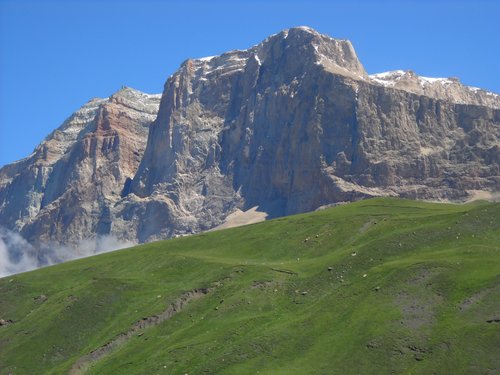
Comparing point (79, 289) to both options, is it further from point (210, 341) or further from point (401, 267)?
point (401, 267)

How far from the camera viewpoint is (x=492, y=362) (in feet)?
257

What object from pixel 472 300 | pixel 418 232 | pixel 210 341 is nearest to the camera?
pixel 472 300

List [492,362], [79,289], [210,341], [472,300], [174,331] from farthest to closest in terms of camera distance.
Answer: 1. [79,289]
2. [174,331]
3. [210,341]
4. [472,300]
5. [492,362]

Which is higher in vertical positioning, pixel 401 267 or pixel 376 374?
pixel 401 267

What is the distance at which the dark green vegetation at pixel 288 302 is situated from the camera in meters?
84.9

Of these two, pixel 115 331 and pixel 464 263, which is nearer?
pixel 464 263

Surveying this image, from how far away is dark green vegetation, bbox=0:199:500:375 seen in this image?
84.9 metres

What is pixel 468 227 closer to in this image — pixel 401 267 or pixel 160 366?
pixel 401 267

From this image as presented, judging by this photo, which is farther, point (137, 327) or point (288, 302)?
point (137, 327)

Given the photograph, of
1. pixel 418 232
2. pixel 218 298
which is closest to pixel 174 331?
pixel 218 298

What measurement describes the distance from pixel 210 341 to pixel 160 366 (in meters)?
5.09

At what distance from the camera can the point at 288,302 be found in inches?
4006

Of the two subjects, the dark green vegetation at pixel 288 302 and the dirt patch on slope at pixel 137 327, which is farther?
the dirt patch on slope at pixel 137 327

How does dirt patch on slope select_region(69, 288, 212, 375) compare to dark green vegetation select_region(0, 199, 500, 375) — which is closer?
dark green vegetation select_region(0, 199, 500, 375)
